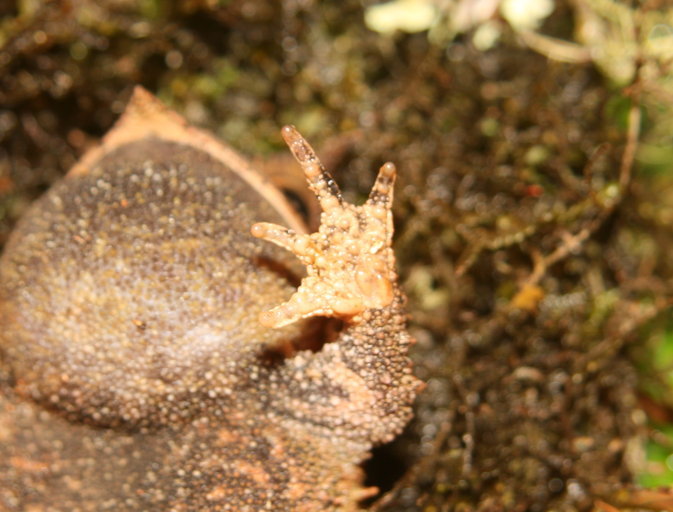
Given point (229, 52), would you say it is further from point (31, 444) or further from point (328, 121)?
point (31, 444)

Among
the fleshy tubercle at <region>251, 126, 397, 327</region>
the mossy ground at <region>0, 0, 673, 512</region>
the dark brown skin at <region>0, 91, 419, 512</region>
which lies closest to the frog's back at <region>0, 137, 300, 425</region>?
the dark brown skin at <region>0, 91, 419, 512</region>

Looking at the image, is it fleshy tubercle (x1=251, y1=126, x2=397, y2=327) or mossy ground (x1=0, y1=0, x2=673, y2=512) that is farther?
mossy ground (x1=0, y1=0, x2=673, y2=512)

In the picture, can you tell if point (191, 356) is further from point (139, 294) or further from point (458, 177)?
point (458, 177)

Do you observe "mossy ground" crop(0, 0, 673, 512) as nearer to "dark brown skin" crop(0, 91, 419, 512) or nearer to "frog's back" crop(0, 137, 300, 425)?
"dark brown skin" crop(0, 91, 419, 512)

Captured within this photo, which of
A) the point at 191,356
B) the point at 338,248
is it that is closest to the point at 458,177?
the point at 338,248

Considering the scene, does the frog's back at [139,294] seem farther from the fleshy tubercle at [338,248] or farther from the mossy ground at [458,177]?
the mossy ground at [458,177]

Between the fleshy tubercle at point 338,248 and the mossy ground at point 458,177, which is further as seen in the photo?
the mossy ground at point 458,177

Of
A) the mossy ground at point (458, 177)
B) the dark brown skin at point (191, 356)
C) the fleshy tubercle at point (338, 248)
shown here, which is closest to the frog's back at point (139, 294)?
the dark brown skin at point (191, 356)

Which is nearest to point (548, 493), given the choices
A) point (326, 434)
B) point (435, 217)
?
point (326, 434)
